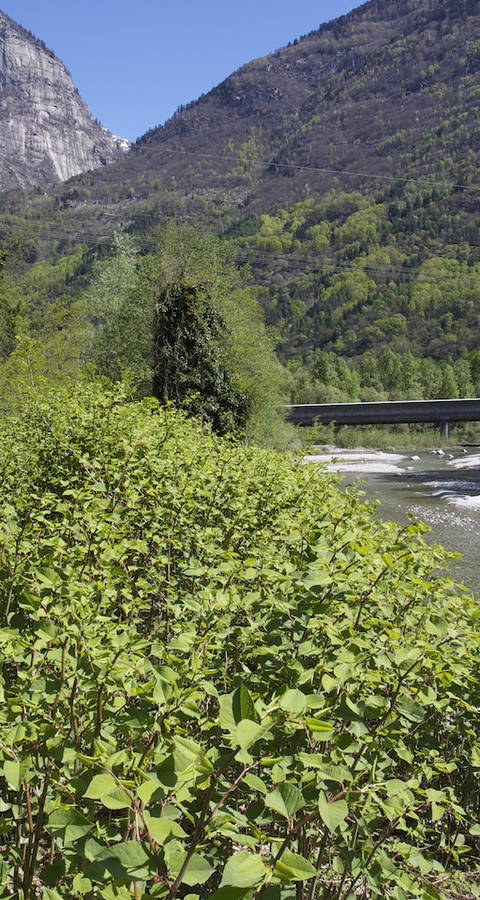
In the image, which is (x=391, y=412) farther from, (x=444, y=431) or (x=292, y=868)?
(x=292, y=868)

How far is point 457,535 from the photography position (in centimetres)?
1599

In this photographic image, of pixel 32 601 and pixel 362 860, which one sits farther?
pixel 32 601

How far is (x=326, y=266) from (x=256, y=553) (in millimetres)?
163802

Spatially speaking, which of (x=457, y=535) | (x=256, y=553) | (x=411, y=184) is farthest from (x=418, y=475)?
(x=411, y=184)

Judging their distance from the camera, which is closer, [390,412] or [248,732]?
[248,732]

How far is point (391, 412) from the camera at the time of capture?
197 feet

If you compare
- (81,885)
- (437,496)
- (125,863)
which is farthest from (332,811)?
(437,496)

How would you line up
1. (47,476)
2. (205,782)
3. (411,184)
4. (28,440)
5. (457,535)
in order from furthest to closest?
(411,184), (457,535), (28,440), (47,476), (205,782)

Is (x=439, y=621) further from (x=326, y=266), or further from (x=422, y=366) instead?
(x=326, y=266)

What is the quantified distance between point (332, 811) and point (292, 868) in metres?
0.24

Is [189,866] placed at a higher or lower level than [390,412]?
higher

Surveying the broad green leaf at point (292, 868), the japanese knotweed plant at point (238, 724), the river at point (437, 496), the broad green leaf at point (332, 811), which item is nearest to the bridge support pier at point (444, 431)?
the river at point (437, 496)

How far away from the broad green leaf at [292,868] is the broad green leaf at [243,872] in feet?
0.10

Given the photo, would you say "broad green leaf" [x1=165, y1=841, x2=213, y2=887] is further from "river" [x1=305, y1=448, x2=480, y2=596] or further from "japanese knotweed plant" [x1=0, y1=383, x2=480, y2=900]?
"river" [x1=305, y1=448, x2=480, y2=596]
